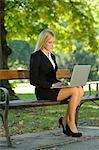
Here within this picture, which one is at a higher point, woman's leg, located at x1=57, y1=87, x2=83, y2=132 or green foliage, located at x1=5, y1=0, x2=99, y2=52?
green foliage, located at x1=5, y1=0, x2=99, y2=52

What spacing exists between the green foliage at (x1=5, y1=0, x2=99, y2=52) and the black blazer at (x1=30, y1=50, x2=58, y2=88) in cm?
1159

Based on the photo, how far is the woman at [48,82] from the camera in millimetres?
6727

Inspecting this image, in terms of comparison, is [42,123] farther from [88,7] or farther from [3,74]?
[88,7]

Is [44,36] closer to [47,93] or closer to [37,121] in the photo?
[47,93]

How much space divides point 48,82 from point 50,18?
13063mm

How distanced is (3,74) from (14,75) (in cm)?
22

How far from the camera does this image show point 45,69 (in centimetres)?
688

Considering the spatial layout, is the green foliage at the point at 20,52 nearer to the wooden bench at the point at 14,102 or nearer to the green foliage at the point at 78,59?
the green foliage at the point at 78,59

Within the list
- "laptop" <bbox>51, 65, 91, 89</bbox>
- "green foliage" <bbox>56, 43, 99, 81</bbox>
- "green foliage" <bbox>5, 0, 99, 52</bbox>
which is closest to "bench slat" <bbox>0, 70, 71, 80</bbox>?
"laptop" <bbox>51, 65, 91, 89</bbox>

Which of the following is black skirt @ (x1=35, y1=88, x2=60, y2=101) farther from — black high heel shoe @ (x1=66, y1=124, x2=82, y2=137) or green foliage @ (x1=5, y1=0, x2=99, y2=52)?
green foliage @ (x1=5, y1=0, x2=99, y2=52)

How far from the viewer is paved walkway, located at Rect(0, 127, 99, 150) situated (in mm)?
6133

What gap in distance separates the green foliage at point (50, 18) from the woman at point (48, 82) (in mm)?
11585

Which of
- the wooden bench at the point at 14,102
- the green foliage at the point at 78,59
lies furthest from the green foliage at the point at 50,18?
the green foliage at the point at 78,59

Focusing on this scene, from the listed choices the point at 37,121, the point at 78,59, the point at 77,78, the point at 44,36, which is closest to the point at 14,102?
the point at 77,78
